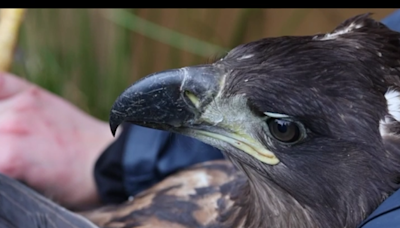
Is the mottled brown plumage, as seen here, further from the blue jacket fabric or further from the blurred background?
the blurred background

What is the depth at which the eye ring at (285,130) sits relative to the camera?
0.96 m

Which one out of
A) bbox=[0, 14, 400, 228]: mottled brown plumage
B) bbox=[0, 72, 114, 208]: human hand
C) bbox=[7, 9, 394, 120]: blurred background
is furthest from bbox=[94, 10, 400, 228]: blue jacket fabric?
bbox=[7, 9, 394, 120]: blurred background

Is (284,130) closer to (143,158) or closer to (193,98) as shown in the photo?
(193,98)

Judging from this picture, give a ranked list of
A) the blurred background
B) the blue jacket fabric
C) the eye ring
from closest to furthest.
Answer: the eye ring < the blue jacket fabric < the blurred background

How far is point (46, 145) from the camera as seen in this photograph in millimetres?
1642

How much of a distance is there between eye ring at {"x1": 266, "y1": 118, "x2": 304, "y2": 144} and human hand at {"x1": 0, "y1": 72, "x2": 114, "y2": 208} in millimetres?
766

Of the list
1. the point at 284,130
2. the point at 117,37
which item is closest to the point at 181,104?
the point at 284,130

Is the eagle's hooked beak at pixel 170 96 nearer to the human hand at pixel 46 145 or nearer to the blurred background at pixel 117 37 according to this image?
the human hand at pixel 46 145

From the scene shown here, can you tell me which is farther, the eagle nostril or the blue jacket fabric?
the blue jacket fabric

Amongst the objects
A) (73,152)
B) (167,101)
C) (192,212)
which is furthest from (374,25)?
(73,152)

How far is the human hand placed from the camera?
5.21 ft

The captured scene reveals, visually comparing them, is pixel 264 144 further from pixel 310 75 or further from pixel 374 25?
pixel 374 25

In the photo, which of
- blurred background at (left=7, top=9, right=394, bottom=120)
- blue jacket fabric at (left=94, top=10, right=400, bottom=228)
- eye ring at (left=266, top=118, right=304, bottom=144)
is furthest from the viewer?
blurred background at (left=7, top=9, right=394, bottom=120)

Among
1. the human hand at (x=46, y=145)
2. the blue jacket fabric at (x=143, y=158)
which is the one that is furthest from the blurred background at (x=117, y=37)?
the blue jacket fabric at (x=143, y=158)
